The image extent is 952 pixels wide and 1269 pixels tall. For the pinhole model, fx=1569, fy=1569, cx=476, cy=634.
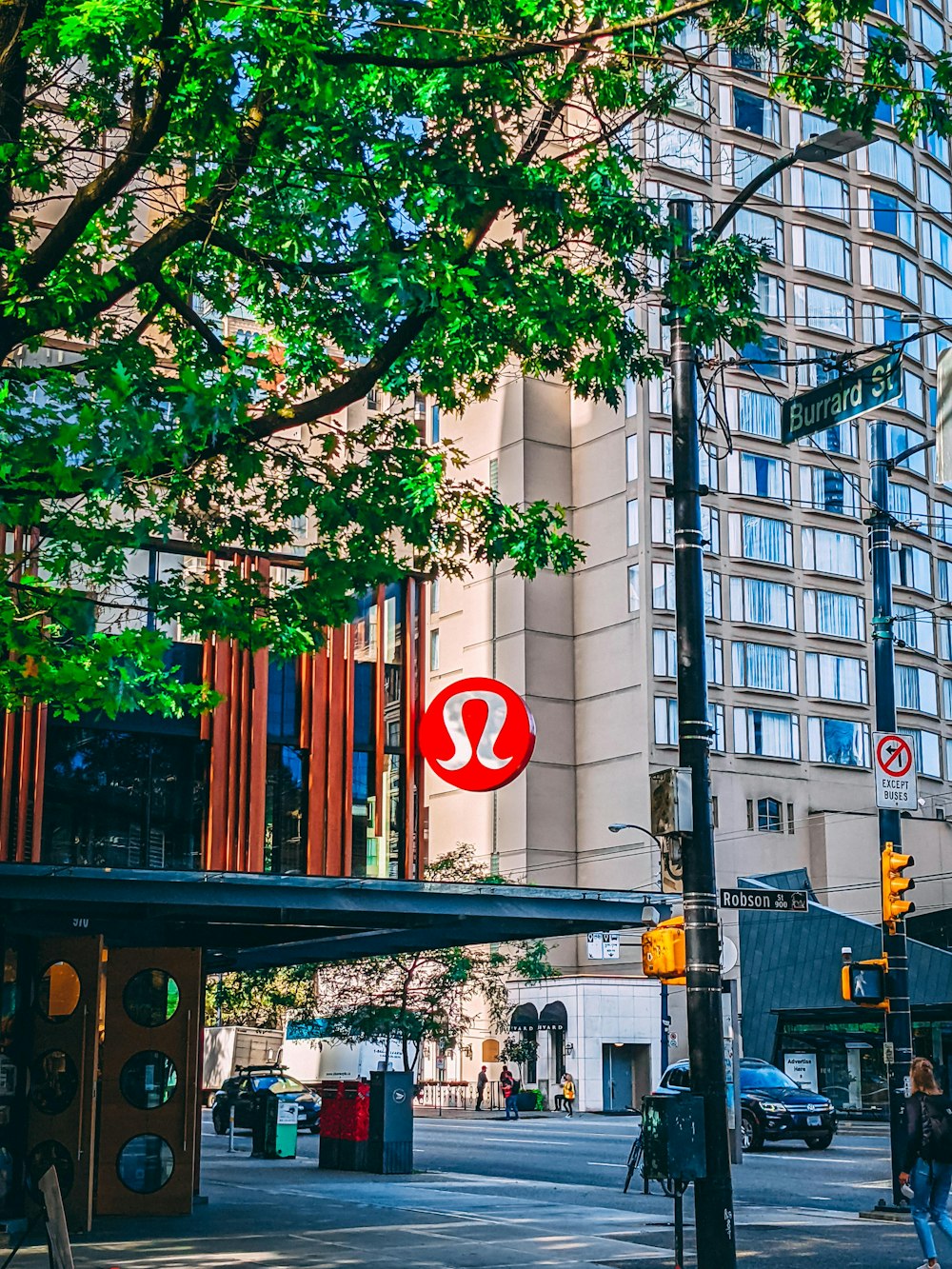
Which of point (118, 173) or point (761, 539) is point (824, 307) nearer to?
point (761, 539)

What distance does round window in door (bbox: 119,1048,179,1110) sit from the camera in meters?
17.6

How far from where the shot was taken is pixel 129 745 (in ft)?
72.5

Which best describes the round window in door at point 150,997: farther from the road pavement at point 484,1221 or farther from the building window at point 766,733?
the building window at point 766,733

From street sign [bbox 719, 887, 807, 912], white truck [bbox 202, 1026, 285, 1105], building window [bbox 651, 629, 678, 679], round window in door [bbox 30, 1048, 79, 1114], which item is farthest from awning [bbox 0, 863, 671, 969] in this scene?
building window [bbox 651, 629, 678, 679]

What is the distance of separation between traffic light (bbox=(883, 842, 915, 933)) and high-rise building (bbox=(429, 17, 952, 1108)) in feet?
143

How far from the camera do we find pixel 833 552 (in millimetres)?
67188

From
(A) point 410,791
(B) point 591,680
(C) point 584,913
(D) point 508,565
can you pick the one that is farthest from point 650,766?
(C) point 584,913

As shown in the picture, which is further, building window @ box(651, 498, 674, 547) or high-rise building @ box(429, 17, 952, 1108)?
building window @ box(651, 498, 674, 547)

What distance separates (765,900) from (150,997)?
24.6 feet

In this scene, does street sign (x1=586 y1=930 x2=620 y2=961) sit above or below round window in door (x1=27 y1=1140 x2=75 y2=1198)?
above

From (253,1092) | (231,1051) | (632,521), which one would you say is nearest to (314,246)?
(253,1092)

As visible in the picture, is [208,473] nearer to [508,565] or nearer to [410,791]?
[410,791]

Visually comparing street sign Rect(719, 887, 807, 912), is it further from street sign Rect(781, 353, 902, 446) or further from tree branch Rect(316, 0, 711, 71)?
tree branch Rect(316, 0, 711, 71)

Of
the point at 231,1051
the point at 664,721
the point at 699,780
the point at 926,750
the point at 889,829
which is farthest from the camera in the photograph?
Answer: the point at 926,750
